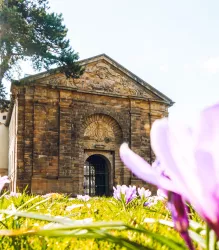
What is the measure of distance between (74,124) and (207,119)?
53.9ft

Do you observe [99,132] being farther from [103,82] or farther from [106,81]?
[106,81]

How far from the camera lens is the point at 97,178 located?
17.8m

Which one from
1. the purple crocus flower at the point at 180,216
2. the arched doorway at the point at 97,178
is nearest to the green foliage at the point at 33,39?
the arched doorway at the point at 97,178

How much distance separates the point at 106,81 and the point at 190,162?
17.7 m

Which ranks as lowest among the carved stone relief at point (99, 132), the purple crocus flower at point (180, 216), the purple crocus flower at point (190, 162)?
the purple crocus flower at point (180, 216)

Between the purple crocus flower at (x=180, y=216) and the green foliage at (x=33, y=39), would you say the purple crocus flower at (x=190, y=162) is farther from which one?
the green foliage at (x=33, y=39)

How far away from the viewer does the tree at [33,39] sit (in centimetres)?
1425

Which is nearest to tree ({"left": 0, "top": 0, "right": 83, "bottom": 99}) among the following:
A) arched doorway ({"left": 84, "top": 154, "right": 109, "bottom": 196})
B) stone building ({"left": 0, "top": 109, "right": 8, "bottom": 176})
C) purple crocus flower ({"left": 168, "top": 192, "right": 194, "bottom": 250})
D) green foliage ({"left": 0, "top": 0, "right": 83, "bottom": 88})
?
green foliage ({"left": 0, "top": 0, "right": 83, "bottom": 88})

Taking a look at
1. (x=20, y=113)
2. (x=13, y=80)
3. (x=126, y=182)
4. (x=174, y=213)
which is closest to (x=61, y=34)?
(x=13, y=80)

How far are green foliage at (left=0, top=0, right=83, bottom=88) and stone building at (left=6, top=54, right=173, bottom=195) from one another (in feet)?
3.48

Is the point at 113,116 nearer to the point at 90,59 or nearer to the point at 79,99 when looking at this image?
the point at 79,99

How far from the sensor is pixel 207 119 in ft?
1.03

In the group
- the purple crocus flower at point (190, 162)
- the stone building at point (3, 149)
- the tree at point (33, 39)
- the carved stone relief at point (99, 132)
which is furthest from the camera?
the stone building at point (3, 149)

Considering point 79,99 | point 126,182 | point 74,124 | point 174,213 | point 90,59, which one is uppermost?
point 90,59
